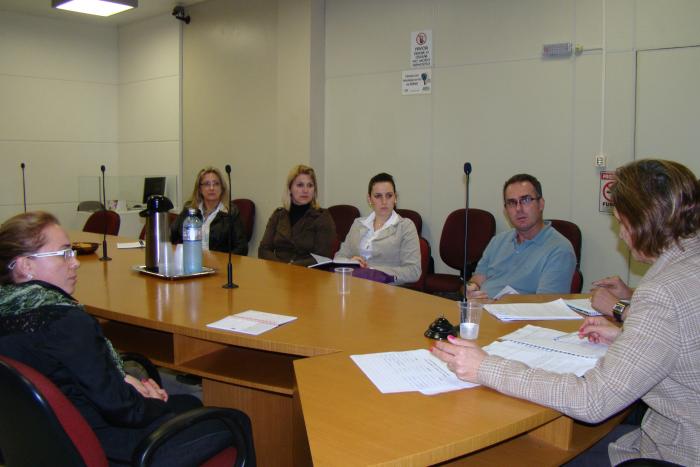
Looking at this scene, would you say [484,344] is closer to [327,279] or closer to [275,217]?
[327,279]

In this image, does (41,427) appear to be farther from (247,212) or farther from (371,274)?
(247,212)

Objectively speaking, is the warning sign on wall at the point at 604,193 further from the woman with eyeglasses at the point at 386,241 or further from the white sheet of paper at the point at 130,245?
the white sheet of paper at the point at 130,245

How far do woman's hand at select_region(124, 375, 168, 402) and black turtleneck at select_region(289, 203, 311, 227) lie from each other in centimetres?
219

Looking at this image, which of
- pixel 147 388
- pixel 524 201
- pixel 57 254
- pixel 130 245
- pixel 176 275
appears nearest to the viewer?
pixel 57 254

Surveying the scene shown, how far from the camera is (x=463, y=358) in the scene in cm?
151

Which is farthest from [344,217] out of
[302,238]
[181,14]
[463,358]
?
[463,358]

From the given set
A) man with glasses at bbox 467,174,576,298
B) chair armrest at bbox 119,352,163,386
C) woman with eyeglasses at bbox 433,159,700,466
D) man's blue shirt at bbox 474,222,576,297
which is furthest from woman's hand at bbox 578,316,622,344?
chair armrest at bbox 119,352,163,386

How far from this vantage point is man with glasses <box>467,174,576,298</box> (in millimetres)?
2846

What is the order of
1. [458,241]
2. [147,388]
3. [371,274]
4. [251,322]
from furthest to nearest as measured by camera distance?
[458,241]
[371,274]
[251,322]
[147,388]

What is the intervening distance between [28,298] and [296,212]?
2.62m

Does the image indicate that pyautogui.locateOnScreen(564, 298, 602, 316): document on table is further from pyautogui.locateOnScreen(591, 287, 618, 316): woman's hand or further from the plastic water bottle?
the plastic water bottle

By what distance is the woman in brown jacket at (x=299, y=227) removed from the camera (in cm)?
395

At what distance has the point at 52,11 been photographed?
6.85 m

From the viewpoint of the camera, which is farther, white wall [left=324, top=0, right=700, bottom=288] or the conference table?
white wall [left=324, top=0, right=700, bottom=288]
